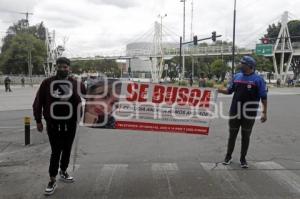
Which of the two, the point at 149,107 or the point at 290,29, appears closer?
the point at 149,107

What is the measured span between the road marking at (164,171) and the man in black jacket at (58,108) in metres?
1.46

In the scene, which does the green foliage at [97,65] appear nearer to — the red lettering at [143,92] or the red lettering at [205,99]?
the red lettering at [205,99]

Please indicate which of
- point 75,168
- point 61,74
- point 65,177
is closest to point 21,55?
point 75,168

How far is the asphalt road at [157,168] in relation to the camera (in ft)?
19.5

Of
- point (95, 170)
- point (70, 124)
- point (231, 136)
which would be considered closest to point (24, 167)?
point (95, 170)

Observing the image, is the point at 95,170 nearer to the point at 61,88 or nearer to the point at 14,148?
the point at 61,88

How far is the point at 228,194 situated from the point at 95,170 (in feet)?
7.85

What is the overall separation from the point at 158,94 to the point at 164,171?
126 centimetres

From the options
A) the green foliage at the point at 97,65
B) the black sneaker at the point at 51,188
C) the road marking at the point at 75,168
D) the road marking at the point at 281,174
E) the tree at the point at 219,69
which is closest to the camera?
the black sneaker at the point at 51,188

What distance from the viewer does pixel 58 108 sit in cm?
596

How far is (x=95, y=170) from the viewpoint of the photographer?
725 centimetres

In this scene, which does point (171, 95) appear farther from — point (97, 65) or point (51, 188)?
point (97, 65)

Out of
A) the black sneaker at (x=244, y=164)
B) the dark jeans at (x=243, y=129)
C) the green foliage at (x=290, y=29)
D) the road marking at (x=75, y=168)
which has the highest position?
the green foliage at (x=290, y=29)

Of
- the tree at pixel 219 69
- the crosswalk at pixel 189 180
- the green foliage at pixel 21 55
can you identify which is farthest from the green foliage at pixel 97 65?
the crosswalk at pixel 189 180
